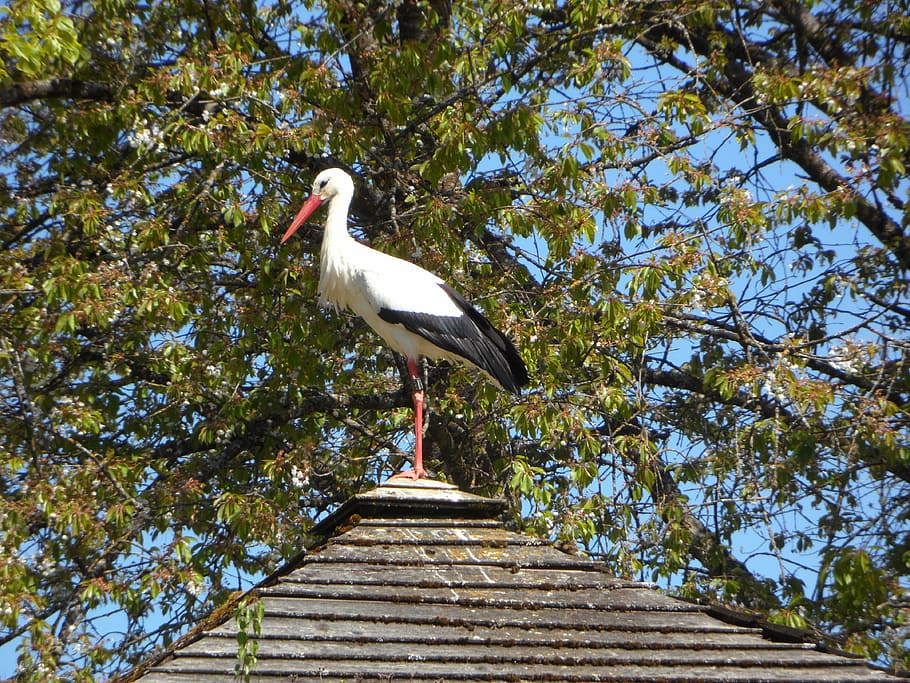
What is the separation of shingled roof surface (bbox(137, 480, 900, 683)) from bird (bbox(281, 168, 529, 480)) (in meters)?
2.59

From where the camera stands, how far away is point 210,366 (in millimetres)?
9125

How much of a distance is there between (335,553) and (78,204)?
204 inches

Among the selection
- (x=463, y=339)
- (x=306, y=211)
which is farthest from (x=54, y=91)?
(x=463, y=339)

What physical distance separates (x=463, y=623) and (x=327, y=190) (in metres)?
4.81

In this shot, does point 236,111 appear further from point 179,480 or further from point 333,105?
point 179,480

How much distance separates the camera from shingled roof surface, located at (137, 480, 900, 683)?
3.53 meters

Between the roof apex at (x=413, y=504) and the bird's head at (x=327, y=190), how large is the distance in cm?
373

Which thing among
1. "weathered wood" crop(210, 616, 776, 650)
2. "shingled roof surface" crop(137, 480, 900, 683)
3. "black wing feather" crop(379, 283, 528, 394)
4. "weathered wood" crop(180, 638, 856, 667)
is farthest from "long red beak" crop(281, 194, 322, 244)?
"weathered wood" crop(180, 638, 856, 667)

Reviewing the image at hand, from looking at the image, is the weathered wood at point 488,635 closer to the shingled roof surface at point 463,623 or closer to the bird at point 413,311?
the shingled roof surface at point 463,623

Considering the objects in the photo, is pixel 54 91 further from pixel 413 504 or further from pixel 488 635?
pixel 488 635

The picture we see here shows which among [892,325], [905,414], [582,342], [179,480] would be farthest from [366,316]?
[892,325]

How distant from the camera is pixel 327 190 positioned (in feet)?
26.6

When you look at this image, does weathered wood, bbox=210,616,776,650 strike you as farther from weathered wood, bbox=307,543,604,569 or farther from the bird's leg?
the bird's leg

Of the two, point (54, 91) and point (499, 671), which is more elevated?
point (54, 91)
